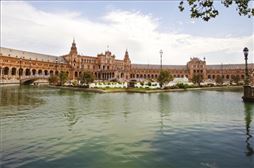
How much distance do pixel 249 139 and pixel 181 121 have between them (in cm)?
571

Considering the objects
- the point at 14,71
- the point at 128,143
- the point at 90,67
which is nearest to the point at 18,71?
the point at 14,71

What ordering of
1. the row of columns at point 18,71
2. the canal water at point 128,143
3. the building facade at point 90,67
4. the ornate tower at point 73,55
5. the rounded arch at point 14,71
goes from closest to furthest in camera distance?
the canal water at point 128,143 → the row of columns at point 18,71 → the building facade at point 90,67 → the rounded arch at point 14,71 → the ornate tower at point 73,55

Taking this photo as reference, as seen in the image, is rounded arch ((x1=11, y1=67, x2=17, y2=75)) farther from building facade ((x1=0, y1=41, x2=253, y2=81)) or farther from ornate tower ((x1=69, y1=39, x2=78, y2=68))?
ornate tower ((x1=69, y1=39, x2=78, y2=68))

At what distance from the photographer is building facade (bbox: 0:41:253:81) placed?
112 m

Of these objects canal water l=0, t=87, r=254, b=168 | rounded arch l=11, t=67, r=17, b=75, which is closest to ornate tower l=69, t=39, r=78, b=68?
rounded arch l=11, t=67, r=17, b=75

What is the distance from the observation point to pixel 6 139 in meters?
12.5

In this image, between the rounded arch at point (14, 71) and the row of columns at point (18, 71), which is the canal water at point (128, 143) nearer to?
the row of columns at point (18, 71)

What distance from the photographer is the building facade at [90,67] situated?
112 meters

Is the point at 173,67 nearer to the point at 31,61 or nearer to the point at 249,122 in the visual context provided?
the point at 31,61

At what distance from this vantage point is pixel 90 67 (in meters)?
161

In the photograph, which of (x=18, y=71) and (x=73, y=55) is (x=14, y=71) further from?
(x=73, y=55)

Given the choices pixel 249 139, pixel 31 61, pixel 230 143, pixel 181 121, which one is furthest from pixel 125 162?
pixel 31 61

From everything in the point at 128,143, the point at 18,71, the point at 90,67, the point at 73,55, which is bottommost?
the point at 128,143

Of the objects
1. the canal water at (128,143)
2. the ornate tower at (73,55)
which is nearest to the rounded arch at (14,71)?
the ornate tower at (73,55)
